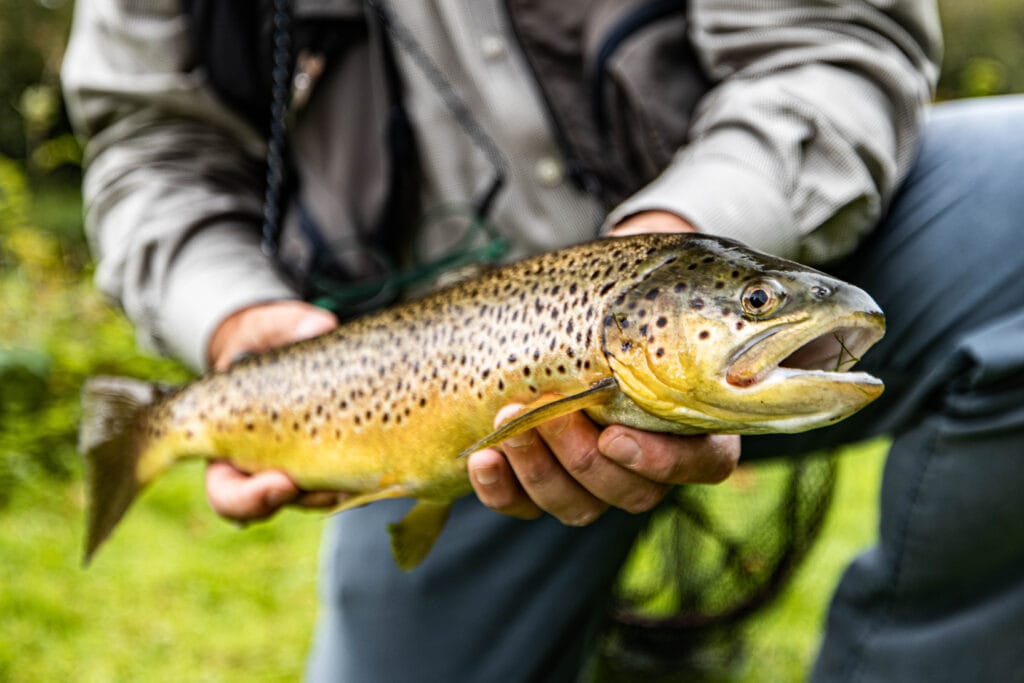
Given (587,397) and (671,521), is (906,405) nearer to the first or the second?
(587,397)

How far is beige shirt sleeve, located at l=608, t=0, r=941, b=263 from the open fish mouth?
31 centimetres

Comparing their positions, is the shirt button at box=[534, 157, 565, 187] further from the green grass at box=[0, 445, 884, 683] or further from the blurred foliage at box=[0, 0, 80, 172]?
the blurred foliage at box=[0, 0, 80, 172]

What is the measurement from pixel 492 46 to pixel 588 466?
2.82 ft

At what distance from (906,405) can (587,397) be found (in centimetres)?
67

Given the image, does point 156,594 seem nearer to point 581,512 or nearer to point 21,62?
point 581,512

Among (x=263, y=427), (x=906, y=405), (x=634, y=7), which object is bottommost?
(x=263, y=427)

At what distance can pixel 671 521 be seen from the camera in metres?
2.29

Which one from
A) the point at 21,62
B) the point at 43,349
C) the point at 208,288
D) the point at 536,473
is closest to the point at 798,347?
the point at 536,473

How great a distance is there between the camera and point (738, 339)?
3.18ft

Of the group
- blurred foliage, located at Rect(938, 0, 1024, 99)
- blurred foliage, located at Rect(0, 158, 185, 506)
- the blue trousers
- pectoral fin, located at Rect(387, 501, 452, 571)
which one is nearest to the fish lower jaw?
the blue trousers

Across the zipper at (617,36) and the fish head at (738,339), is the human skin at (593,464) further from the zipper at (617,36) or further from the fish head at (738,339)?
the zipper at (617,36)

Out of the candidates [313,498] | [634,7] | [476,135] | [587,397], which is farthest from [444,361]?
[634,7]

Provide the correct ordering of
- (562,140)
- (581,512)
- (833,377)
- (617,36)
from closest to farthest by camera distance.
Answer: (833,377)
(581,512)
(617,36)
(562,140)

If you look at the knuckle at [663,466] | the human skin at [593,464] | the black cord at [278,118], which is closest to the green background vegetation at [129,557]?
the black cord at [278,118]
